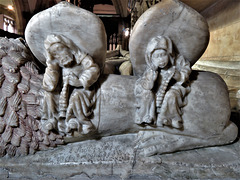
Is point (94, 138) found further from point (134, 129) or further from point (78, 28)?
point (78, 28)

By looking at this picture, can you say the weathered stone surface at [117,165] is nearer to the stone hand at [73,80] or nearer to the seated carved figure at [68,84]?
the seated carved figure at [68,84]

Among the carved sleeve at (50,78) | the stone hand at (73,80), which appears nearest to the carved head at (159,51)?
the stone hand at (73,80)

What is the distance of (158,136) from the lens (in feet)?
4.02

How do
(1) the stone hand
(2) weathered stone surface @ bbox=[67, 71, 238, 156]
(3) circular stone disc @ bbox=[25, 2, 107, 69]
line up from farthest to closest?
(2) weathered stone surface @ bbox=[67, 71, 238, 156]
(1) the stone hand
(3) circular stone disc @ bbox=[25, 2, 107, 69]

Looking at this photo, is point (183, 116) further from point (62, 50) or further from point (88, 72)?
point (62, 50)

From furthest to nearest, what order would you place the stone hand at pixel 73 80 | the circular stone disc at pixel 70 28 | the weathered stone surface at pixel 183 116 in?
the weathered stone surface at pixel 183 116 < the stone hand at pixel 73 80 < the circular stone disc at pixel 70 28

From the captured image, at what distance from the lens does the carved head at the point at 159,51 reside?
1.06 metres

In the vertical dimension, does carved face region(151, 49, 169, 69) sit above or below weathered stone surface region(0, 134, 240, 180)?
above

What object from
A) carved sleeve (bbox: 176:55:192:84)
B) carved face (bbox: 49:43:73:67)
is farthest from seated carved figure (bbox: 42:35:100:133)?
carved sleeve (bbox: 176:55:192:84)

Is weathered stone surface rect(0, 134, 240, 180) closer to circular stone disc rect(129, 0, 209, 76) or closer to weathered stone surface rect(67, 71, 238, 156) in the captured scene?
weathered stone surface rect(67, 71, 238, 156)

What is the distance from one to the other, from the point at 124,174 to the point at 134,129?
33 centimetres

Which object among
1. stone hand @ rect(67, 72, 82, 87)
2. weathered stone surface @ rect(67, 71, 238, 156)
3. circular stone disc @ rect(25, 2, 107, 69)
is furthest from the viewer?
weathered stone surface @ rect(67, 71, 238, 156)

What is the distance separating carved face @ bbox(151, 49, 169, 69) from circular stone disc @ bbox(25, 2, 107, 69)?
35cm

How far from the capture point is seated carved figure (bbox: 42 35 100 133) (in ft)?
3.39
